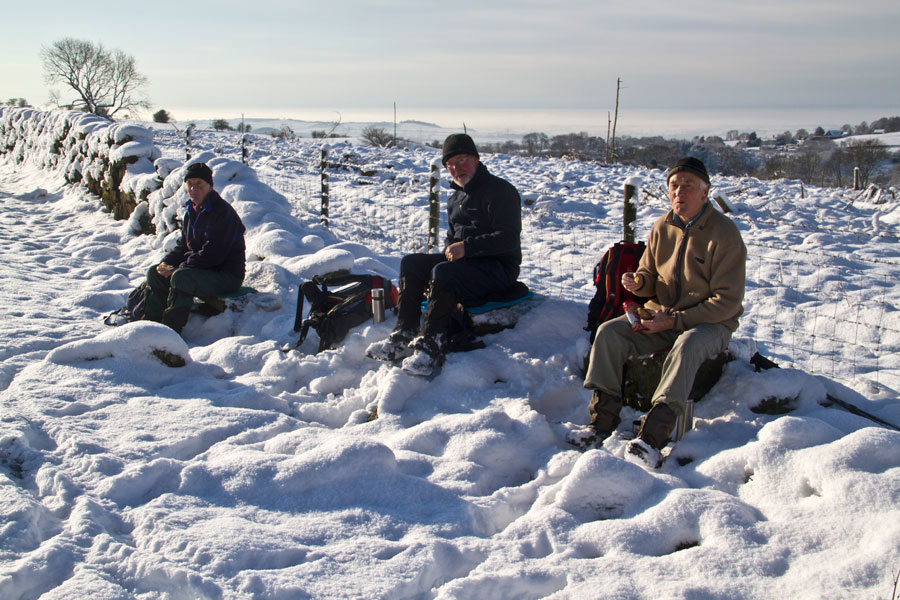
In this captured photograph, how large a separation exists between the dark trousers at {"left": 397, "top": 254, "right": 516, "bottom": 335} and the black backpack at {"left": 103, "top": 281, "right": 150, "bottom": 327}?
96.3 inches

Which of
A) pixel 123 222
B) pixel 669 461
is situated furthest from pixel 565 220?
pixel 669 461

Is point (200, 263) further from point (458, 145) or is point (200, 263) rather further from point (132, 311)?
point (458, 145)

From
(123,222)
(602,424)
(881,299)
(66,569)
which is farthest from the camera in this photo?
(123,222)

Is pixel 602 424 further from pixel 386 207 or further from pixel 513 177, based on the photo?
pixel 513 177

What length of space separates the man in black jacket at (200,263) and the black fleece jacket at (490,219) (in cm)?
201

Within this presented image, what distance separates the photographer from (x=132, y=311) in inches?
219

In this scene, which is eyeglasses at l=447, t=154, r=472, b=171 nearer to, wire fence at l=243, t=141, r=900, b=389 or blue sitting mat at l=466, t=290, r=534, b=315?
blue sitting mat at l=466, t=290, r=534, b=315

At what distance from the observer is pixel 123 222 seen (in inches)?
385

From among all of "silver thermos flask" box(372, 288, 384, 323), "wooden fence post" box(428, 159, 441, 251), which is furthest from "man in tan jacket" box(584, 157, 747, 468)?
"wooden fence post" box(428, 159, 441, 251)

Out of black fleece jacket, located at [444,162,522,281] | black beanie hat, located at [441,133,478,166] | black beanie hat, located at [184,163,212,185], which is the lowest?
black fleece jacket, located at [444,162,522,281]

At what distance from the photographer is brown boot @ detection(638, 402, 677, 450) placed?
316 centimetres

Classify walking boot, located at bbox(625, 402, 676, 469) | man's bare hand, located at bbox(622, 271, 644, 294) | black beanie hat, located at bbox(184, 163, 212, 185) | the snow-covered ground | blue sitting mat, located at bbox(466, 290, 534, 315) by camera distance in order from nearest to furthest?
the snow-covered ground < walking boot, located at bbox(625, 402, 676, 469) < man's bare hand, located at bbox(622, 271, 644, 294) < blue sitting mat, located at bbox(466, 290, 534, 315) < black beanie hat, located at bbox(184, 163, 212, 185)

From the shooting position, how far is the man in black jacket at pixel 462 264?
14.1 ft

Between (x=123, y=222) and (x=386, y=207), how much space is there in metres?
4.51
